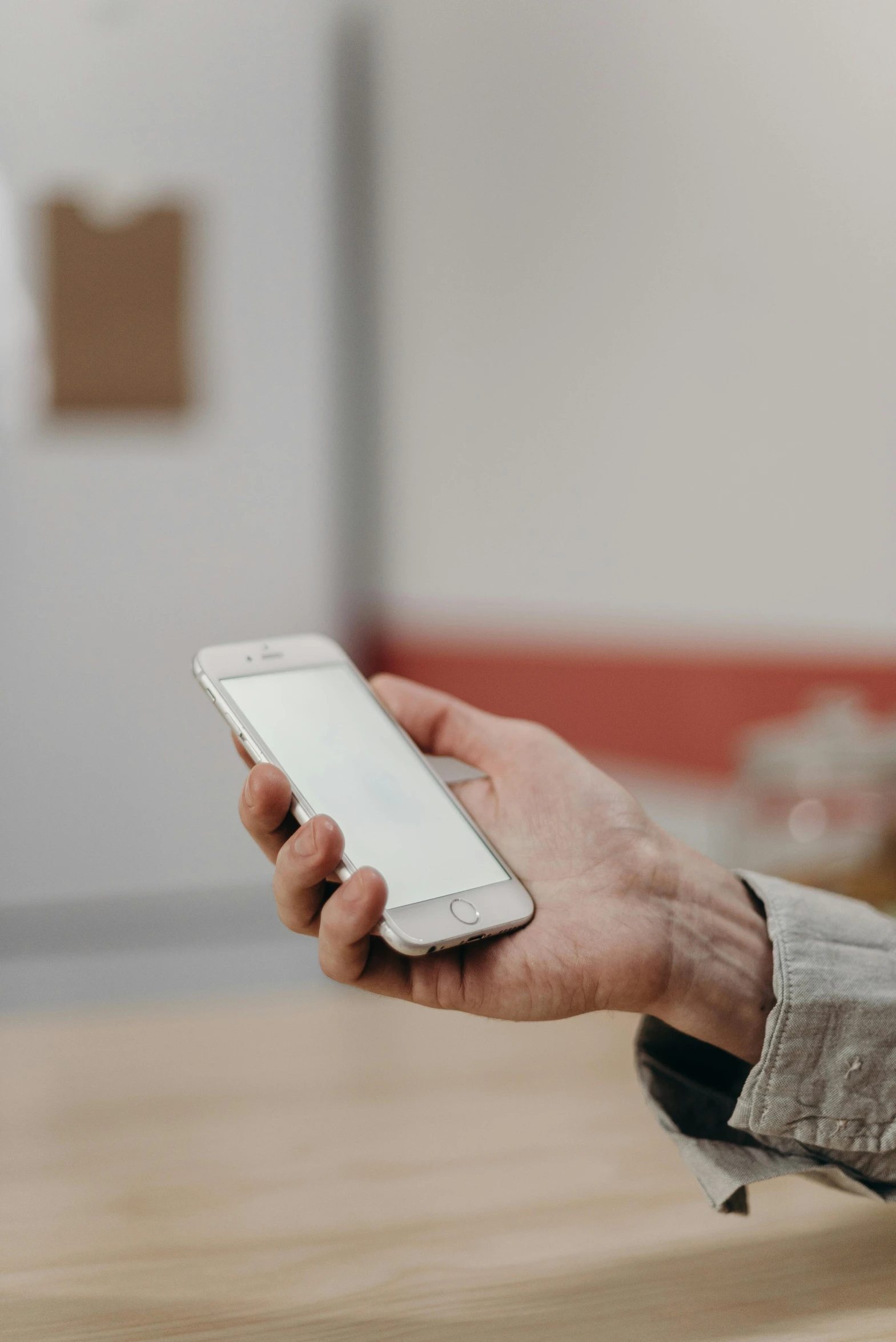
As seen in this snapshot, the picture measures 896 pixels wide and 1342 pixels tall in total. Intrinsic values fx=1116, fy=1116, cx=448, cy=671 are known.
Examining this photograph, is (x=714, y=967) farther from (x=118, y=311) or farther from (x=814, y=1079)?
(x=118, y=311)

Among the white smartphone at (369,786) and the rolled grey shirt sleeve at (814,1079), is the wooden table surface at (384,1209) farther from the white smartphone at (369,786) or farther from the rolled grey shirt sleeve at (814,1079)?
the white smartphone at (369,786)

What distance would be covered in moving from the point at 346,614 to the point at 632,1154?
167cm

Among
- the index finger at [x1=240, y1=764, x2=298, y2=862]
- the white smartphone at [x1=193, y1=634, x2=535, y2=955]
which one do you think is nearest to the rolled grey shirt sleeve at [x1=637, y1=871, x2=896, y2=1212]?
the white smartphone at [x1=193, y1=634, x2=535, y2=955]

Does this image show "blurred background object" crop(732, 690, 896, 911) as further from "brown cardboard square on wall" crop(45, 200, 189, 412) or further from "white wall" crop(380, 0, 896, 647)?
"brown cardboard square on wall" crop(45, 200, 189, 412)

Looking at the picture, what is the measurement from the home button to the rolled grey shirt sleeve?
0.15 meters

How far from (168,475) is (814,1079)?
189 cm

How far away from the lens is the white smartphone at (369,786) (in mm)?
592

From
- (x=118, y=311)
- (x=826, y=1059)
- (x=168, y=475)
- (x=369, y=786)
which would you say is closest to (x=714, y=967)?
(x=826, y=1059)

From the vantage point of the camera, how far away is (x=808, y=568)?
1.68 metres

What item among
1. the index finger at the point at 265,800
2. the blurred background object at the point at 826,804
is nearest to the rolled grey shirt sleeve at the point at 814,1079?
the index finger at the point at 265,800

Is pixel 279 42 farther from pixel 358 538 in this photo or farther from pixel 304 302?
pixel 358 538

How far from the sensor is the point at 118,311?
2178 millimetres

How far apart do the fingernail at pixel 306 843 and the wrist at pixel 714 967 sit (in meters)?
0.19

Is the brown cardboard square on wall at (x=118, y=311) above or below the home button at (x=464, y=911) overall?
above
